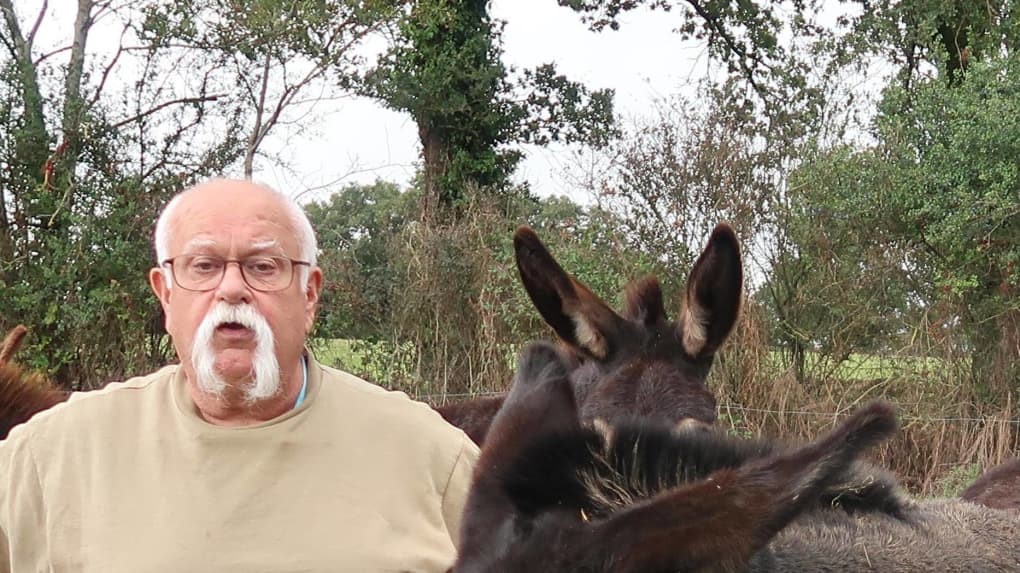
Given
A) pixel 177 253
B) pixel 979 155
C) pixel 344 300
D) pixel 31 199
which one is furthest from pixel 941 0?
pixel 177 253

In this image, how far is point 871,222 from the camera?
11.0 meters

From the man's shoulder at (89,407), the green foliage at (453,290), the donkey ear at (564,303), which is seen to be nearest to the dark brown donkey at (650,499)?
the man's shoulder at (89,407)

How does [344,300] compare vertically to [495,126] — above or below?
below

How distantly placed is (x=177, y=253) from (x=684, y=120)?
940 centimetres

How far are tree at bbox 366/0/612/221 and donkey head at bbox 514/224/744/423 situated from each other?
10.6 metres

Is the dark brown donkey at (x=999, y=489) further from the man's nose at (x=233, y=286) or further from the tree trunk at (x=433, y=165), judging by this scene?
the tree trunk at (x=433, y=165)

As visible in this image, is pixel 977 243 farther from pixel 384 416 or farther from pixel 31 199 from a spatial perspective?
pixel 31 199

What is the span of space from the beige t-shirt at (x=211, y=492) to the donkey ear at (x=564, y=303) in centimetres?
126

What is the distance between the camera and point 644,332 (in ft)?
13.2

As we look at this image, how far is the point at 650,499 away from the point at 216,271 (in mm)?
1743

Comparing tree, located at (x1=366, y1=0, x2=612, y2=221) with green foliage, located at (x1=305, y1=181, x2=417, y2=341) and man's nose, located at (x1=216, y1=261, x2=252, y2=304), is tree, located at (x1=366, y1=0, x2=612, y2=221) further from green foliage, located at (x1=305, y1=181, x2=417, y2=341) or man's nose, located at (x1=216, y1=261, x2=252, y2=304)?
man's nose, located at (x1=216, y1=261, x2=252, y2=304)

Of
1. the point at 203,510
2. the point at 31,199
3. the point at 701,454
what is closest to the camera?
the point at 701,454

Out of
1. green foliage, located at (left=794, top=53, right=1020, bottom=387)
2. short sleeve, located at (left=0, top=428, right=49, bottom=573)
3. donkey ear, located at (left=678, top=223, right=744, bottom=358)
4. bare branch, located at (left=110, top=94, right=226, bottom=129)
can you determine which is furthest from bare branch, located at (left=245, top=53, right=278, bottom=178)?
short sleeve, located at (left=0, top=428, right=49, bottom=573)

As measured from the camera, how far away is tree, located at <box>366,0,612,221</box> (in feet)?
51.0
